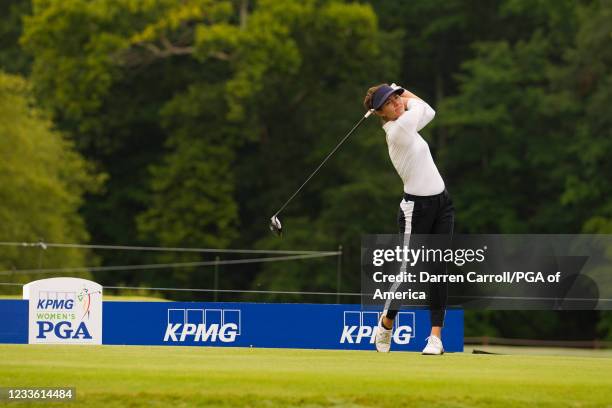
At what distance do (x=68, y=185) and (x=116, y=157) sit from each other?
5417mm

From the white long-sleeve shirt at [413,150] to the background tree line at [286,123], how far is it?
30.6 metres

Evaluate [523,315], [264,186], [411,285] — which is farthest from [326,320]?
[264,186]

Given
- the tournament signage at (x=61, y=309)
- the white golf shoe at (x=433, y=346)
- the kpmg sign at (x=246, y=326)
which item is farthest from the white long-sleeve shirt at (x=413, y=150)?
the tournament signage at (x=61, y=309)

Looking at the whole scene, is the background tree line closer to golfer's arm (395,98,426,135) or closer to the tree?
the tree

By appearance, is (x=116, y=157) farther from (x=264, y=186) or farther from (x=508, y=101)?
(x=508, y=101)

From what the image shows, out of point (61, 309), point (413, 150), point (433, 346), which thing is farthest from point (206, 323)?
point (413, 150)

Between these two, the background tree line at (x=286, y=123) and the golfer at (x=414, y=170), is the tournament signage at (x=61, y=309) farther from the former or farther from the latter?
the background tree line at (x=286, y=123)

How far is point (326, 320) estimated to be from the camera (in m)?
15.1

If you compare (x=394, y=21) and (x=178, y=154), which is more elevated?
(x=394, y=21)

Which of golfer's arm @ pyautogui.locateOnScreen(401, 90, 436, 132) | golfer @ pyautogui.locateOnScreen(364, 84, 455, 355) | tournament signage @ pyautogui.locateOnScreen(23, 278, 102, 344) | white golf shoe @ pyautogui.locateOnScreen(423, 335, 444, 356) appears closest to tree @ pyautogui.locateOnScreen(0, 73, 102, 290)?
tournament signage @ pyautogui.locateOnScreen(23, 278, 102, 344)

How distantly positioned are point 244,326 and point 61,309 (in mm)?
1878

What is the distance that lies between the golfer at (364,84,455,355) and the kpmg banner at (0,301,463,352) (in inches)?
118

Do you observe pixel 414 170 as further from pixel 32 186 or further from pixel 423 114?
pixel 32 186

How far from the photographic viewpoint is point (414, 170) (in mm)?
11672
